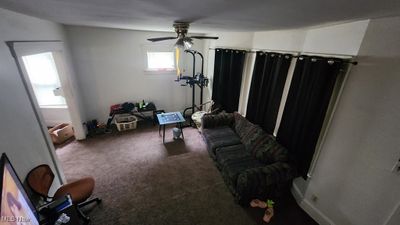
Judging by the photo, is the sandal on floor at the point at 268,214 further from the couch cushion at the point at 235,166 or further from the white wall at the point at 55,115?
the white wall at the point at 55,115

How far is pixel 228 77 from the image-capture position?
12.2 feet

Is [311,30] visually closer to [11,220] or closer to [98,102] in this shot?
[11,220]

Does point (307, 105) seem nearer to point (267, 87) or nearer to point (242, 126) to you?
point (267, 87)

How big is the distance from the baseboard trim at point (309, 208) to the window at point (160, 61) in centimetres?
376

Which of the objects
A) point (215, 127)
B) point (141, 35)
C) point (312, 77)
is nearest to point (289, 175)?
point (312, 77)

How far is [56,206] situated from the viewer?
5.23 ft

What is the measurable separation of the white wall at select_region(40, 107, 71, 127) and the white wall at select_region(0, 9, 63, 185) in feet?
7.83

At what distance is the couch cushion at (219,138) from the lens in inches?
121

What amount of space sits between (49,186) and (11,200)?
1283mm

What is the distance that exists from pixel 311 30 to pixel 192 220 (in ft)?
9.09

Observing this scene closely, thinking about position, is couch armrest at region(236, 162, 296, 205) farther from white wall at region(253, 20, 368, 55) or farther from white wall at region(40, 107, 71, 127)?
white wall at region(40, 107, 71, 127)

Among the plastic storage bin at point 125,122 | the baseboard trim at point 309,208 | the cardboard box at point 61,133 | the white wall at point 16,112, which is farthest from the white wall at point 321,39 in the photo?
the cardboard box at point 61,133

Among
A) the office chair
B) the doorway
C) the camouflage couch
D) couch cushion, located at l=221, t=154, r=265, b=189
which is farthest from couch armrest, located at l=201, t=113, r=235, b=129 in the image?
the doorway

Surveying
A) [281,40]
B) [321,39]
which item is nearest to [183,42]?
[281,40]
